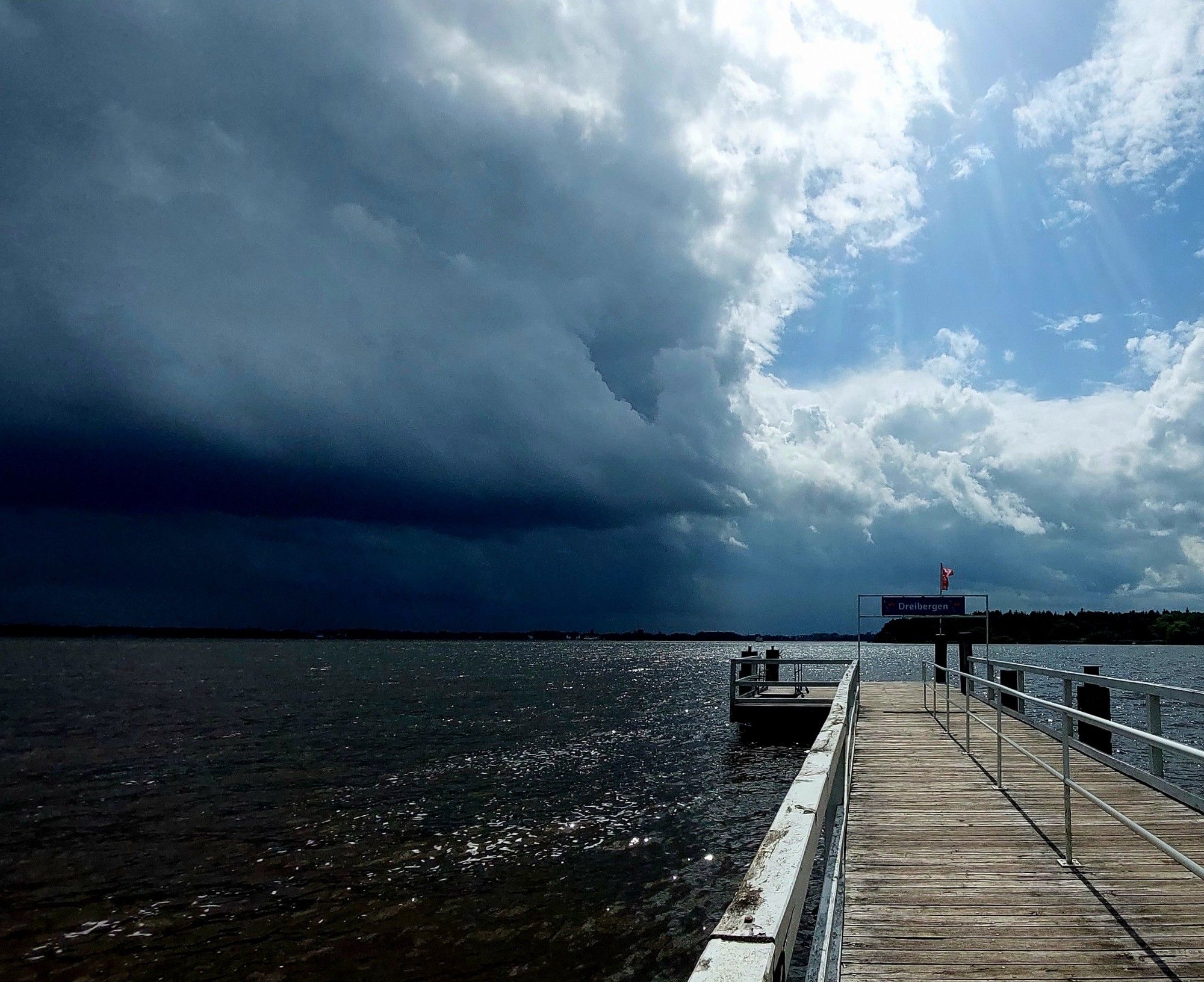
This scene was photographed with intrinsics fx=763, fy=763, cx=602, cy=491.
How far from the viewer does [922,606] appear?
62.3 ft

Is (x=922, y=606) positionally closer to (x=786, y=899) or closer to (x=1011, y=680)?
(x=1011, y=680)

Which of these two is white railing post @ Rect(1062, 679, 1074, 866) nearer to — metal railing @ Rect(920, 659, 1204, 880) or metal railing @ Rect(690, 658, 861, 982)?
metal railing @ Rect(920, 659, 1204, 880)

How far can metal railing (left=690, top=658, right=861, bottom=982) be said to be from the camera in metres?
1.76

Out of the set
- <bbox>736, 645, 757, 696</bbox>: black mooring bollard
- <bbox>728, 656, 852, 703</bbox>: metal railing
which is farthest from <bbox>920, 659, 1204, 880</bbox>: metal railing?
<bbox>736, 645, 757, 696</bbox>: black mooring bollard

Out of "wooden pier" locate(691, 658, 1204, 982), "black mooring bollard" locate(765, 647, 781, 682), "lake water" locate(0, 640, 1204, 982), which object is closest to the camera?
"wooden pier" locate(691, 658, 1204, 982)

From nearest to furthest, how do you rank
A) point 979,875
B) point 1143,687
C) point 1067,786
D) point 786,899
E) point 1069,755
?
point 786,899 → point 979,875 → point 1067,786 → point 1069,755 → point 1143,687

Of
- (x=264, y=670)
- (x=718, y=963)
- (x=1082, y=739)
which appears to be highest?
(x=718, y=963)

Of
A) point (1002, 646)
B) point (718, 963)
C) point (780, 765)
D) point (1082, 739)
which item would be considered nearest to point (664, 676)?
point (780, 765)

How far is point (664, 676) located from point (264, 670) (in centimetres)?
3884

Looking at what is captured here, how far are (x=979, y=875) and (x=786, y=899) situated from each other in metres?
4.63

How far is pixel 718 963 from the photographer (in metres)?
1.74

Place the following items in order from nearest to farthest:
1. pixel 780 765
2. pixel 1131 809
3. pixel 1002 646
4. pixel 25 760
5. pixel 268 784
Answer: pixel 1131 809, pixel 268 784, pixel 780 765, pixel 25 760, pixel 1002 646

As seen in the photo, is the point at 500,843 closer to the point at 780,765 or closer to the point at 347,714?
the point at 780,765

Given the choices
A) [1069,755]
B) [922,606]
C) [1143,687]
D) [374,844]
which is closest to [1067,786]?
[1069,755]
